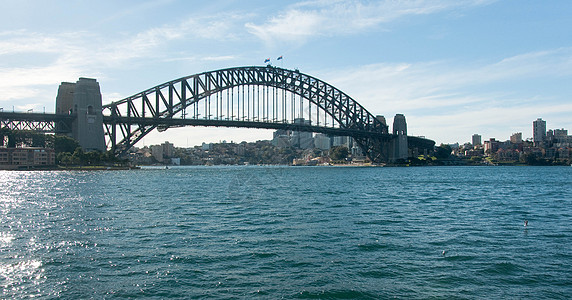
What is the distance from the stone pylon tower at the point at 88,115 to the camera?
85500 millimetres

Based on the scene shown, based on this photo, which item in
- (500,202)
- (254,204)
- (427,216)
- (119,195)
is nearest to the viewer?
(427,216)

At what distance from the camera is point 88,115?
85812 mm

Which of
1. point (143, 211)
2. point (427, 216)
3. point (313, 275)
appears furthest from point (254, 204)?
point (313, 275)

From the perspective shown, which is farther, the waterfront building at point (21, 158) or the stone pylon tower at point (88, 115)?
the waterfront building at point (21, 158)

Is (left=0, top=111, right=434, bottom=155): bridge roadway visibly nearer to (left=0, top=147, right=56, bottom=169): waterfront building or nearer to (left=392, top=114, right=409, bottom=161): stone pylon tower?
(left=0, top=147, right=56, bottom=169): waterfront building

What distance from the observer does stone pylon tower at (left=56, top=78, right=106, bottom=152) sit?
8550 centimetres

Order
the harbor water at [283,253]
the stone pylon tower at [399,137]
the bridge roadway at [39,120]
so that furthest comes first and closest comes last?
the stone pylon tower at [399,137] → the bridge roadway at [39,120] → the harbor water at [283,253]

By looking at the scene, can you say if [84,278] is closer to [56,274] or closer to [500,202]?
[56,274]

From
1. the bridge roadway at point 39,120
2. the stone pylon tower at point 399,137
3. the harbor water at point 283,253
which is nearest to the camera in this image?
the harbor water at point 283,253

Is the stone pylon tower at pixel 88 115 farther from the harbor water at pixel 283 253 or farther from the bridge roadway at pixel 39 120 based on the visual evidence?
the harbor water at pixel 283 253

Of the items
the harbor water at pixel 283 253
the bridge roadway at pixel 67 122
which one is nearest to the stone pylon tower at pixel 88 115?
the bridge roadway at pixel 67 122

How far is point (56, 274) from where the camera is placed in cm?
1271

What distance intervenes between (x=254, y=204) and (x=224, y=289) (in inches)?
723

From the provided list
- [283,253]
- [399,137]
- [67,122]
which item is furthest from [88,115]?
[399,137]
